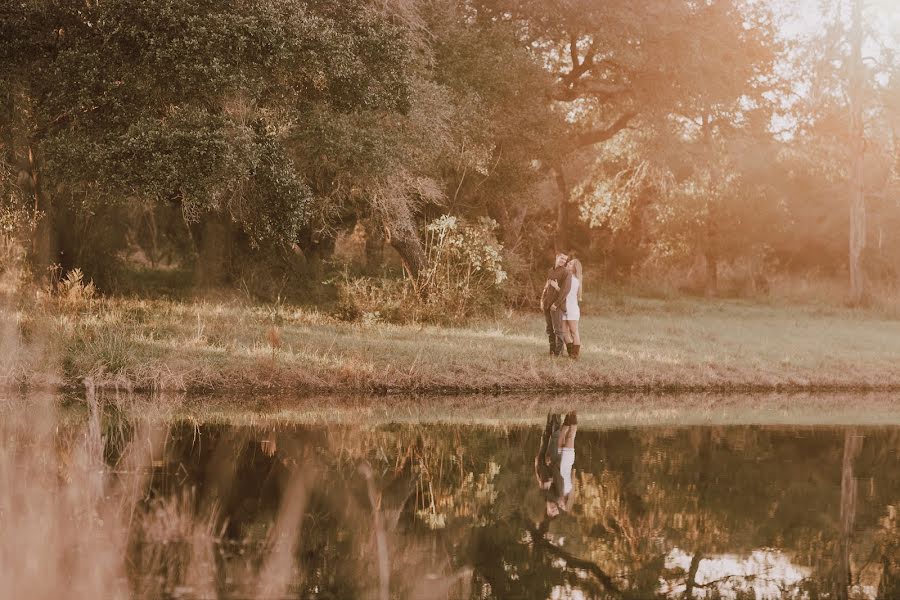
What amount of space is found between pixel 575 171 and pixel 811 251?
44.5 feet

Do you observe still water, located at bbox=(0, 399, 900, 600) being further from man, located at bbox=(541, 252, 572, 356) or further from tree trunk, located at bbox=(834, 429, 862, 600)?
man, located at bbox=(541, 252, 572, 356)

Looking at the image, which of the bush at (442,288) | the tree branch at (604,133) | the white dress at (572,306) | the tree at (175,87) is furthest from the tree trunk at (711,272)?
the tree at (175,87)

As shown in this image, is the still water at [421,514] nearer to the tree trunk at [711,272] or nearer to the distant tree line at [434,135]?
the distant tree line at [434,135]

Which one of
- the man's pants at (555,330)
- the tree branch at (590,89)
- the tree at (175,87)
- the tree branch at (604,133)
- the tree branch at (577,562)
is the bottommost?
the tree branch at (577,562)

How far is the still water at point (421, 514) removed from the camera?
22.6ft

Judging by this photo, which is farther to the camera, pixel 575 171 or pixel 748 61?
pixel 575 171

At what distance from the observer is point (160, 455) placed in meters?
10.5

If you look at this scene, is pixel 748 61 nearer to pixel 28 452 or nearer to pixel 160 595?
pixel 28 452

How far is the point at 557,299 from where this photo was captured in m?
17.9

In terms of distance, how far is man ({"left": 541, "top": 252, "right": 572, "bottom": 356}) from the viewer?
17.8 metres

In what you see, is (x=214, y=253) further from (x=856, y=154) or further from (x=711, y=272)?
(x=856, y=154)

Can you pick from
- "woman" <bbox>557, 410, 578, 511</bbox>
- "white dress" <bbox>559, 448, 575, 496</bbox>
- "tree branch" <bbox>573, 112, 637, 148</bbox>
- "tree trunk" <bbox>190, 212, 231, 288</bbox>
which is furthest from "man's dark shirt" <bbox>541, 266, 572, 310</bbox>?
"tree branch" <bbox>573, 112, 637, 148</bbox>

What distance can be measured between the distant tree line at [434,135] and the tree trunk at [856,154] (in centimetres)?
12

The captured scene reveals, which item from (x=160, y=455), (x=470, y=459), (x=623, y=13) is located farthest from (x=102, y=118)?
(x=623, y=13)
